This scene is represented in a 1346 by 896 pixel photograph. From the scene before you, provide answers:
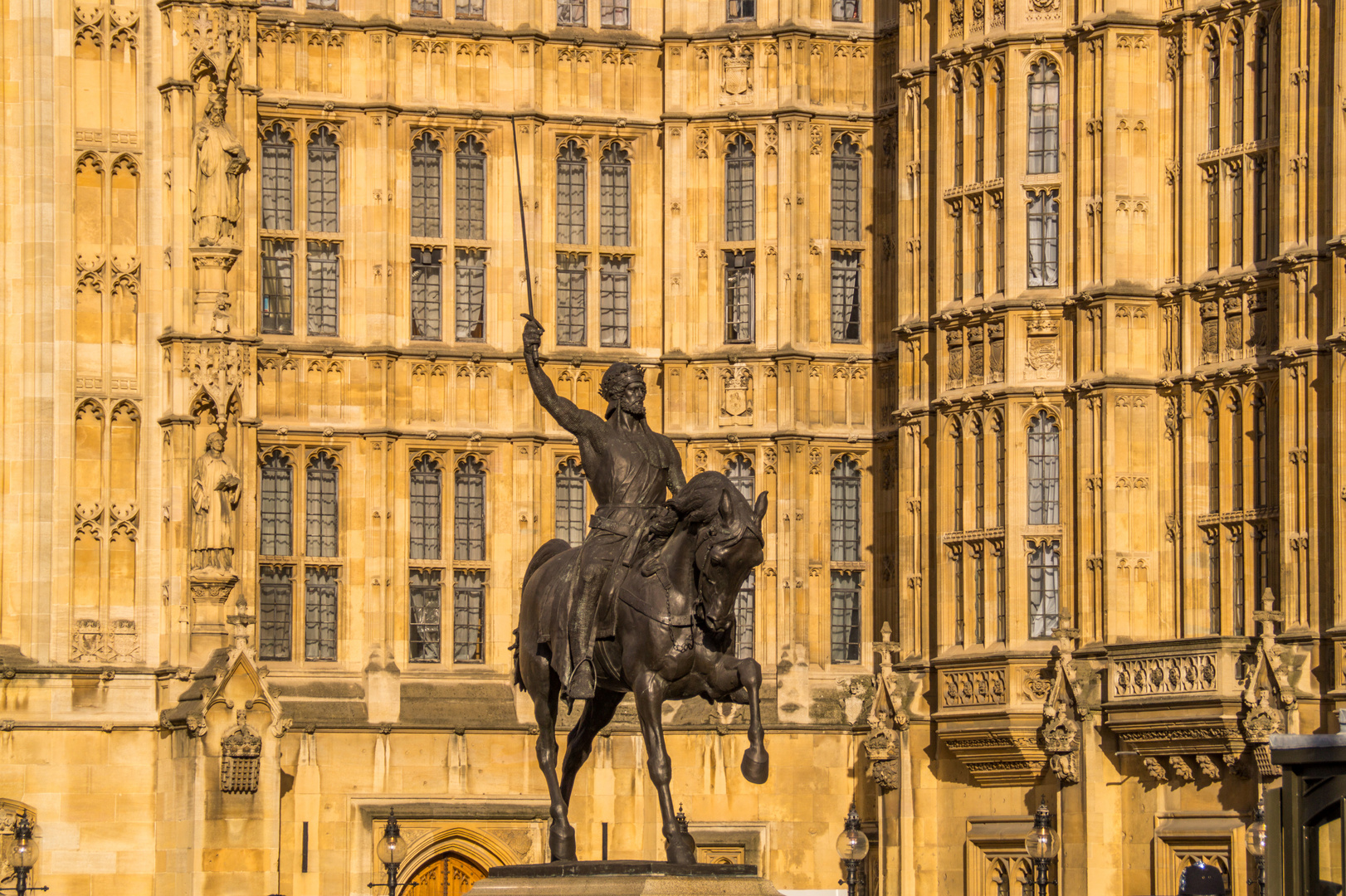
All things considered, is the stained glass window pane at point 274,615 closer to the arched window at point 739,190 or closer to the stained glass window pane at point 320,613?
the stained glass window pane at point 320,613

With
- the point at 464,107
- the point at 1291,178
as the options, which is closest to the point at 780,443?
the point at 464,107

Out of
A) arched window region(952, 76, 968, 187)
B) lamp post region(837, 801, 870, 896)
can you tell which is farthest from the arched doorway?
arched window region(952, 76, 968, 187)

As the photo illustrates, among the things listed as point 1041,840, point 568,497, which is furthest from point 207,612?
point 1041,840

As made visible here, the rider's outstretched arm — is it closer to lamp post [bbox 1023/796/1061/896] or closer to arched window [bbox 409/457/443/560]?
lamp post [bbox 1023/796/1061/896]

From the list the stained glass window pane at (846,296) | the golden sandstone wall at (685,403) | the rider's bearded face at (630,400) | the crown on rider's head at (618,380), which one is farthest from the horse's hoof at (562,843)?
the stained glass window pane at (846,296)

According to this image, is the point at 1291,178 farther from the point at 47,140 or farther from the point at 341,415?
the point at 47,140

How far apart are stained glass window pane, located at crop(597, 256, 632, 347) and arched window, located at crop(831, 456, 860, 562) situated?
11.3ft

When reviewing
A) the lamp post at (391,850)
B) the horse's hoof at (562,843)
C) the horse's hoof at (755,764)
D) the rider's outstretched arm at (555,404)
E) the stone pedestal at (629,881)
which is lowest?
the lamp post at (391,850)

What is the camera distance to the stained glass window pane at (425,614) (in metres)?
37.6

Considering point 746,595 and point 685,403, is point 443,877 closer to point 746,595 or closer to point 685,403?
point 746,595

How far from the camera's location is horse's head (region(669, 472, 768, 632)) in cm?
1742

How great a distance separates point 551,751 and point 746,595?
19491 mm

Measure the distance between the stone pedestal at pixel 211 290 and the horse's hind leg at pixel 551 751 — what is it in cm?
1764

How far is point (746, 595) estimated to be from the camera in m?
38.2
